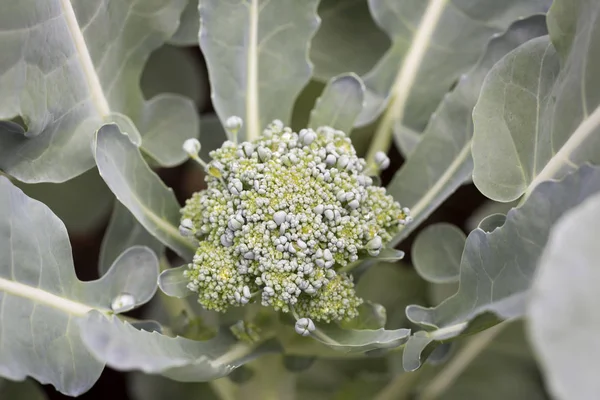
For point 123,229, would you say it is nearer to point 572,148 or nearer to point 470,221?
point 572,148

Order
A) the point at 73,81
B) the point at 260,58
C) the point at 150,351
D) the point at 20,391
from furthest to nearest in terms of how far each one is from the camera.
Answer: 1. the point at 20,391
2. the point at 260,58
3. the point at 73,81
4. the point at 150,351

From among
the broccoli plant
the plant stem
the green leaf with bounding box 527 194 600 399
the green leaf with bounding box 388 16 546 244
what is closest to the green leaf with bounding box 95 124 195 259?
the broccoli plant

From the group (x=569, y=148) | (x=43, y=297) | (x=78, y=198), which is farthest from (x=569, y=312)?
(x=78, y=198)

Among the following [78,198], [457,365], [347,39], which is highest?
[347,39]

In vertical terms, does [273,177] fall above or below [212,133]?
above

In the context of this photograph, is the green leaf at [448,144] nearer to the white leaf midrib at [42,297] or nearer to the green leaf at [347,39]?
the green leaf at [347,39]

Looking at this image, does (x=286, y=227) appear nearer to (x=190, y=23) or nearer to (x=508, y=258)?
(x=508, y=258)
